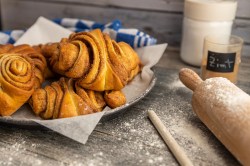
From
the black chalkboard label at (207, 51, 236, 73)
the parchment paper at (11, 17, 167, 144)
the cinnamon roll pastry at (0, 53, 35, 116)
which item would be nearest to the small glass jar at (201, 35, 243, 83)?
the black chalkboard label at (207, 51, 236, 73)

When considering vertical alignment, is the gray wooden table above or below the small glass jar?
below

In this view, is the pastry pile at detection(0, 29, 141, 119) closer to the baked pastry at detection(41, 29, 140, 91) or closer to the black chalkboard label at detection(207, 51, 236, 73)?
the baked pastry at detection(41, 29, 140, 91)

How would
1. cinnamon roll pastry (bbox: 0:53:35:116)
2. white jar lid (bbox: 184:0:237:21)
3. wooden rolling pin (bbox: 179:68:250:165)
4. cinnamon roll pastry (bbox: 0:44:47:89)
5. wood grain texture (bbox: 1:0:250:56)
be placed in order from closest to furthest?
wooden rolling pin (bbox: 179:68:250:165)
cinnamon roll pastry (bbox: 0:53:35:116)
cinnamon roll pastry (bbox: 0:44:47:89)
white jar lid (bbox: 184:0:237:21)
wood grain texture (bbox: 1:0:250:56)

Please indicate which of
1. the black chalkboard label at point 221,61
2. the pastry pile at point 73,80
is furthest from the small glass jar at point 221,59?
the pastry pile at point 73,80

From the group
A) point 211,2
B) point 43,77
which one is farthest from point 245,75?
point 43,77

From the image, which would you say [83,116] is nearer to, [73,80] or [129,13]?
[73,80]

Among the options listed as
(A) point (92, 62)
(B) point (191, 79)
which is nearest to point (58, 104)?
(A) point (92, 62)

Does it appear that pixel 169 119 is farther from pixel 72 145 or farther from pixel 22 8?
pixel 22 8
